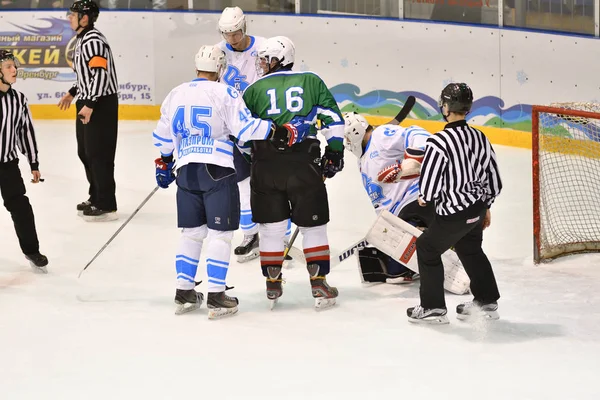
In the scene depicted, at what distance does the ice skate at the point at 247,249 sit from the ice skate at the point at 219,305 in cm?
110

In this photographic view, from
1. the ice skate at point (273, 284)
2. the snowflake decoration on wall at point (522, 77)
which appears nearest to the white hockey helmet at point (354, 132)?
the ice skate at point (273, 284)

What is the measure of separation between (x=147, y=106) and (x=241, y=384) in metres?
7.47

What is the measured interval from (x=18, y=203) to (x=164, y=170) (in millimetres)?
1057

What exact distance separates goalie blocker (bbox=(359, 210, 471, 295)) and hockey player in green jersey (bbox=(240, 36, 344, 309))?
0.35 m

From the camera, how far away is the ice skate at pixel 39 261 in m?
5.66

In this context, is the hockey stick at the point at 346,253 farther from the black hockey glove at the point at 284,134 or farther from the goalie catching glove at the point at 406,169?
the black hockey glove at the point at 284,134

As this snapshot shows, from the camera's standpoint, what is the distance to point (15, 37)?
36.3 ft

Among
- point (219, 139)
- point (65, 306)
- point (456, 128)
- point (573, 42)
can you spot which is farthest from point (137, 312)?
point (573, 42)

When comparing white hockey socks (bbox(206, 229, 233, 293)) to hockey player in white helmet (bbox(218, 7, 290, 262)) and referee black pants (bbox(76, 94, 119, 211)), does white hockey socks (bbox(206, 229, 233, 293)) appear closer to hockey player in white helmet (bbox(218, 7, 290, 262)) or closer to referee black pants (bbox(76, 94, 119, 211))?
A: hockey player in white helmet (bbox(218, 7, 290, 262))

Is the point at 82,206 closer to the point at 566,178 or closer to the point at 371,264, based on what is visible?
the point at 371,264

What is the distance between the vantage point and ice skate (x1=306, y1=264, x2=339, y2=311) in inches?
193

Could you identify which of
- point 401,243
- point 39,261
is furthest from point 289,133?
point 39,261

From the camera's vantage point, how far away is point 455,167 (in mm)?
4340

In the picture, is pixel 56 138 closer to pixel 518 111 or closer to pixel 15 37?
pixel 15 37
